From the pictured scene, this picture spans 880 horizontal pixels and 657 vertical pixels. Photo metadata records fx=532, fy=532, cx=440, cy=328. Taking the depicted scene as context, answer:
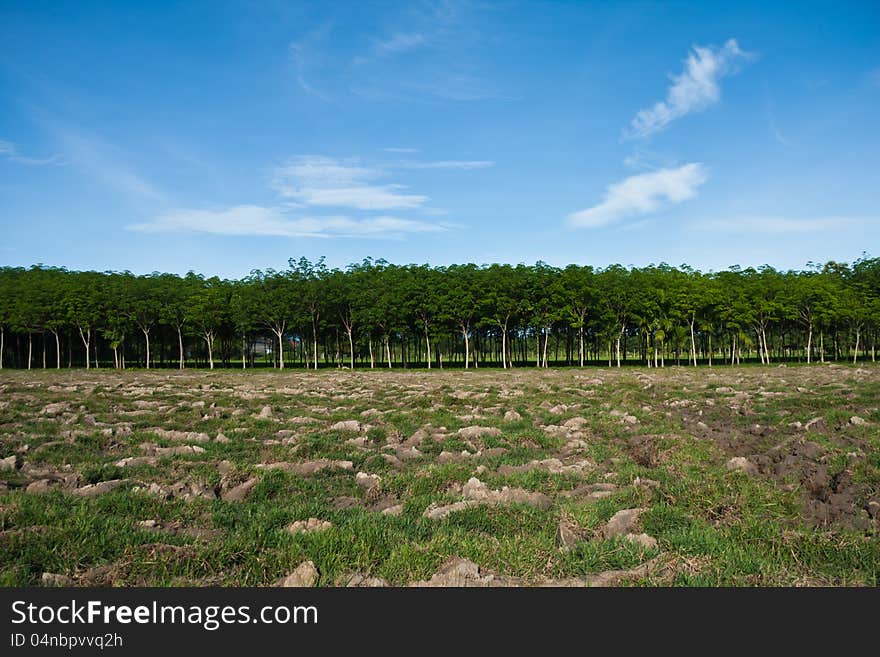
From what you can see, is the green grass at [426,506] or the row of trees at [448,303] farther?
the row of trees at [448,303]

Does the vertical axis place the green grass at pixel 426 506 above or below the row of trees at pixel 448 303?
below

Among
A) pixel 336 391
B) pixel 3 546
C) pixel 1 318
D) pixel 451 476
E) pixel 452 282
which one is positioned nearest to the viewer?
pixel 3 546

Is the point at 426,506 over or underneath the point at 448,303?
underneath

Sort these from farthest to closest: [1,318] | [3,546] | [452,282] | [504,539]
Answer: [1,318]
[452,282]
[504,539]
[3,546]

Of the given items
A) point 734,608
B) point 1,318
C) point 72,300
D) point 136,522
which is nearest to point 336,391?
point 136,522

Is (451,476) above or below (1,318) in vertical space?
below

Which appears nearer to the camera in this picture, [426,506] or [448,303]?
[426,506]

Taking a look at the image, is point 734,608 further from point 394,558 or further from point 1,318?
point 1,318

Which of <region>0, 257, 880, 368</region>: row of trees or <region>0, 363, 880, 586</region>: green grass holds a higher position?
<region>0, 257, 880, 368</region>: row of trees

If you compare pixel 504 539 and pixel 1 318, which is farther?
pixel 1 318

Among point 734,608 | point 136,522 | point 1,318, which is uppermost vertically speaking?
point 1,318

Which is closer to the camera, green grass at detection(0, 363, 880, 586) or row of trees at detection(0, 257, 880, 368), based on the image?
green grass at detection(0, 363, 880, 586)

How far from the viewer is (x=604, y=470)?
8.30m

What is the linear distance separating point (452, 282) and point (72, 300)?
4664 cm
